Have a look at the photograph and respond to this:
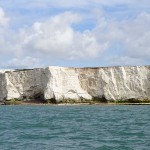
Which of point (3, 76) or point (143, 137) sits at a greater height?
point (3, 76)

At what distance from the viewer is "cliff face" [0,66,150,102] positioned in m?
61.2

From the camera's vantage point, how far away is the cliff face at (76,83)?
201 feet

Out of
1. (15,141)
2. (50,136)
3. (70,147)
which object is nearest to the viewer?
(70,147)

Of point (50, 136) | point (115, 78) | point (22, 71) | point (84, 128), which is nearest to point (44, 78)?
point (22, 71)

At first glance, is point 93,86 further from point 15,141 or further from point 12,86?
point 15,141

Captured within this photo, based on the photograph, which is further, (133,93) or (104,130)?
(133,93)

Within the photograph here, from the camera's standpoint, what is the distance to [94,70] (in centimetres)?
→ 6309

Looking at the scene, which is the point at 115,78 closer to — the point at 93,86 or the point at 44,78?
the point at 93,86

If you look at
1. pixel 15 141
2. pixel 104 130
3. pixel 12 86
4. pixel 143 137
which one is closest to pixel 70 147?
pixel 15 141

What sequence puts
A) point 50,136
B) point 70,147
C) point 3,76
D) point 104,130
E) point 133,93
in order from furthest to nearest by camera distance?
point 3,76 → point 133,93 → point 104,130 → point 50,136 → point 70,147

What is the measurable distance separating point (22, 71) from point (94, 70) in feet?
32.8

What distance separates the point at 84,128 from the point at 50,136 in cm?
444

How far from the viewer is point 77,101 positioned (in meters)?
62.5

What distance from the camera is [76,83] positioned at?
63406 mm
